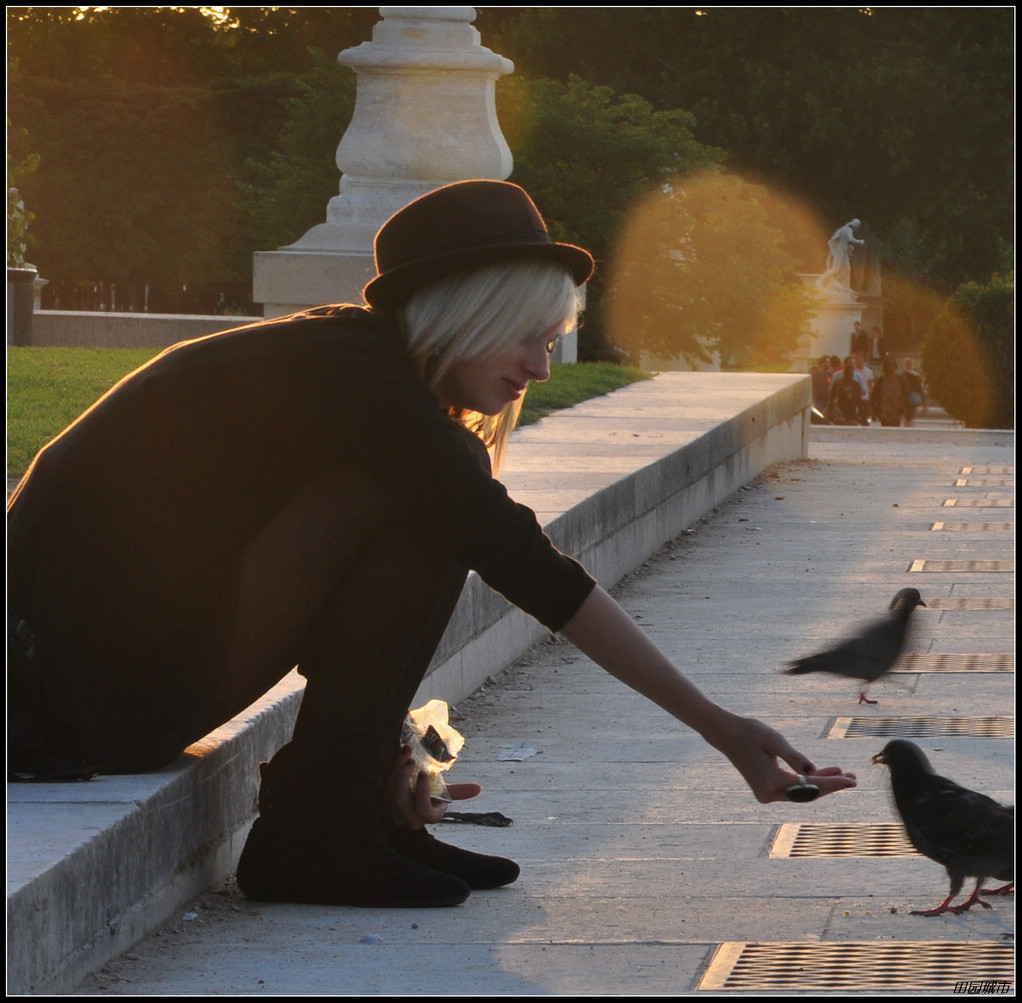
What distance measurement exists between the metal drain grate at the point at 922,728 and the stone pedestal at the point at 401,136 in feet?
24.6

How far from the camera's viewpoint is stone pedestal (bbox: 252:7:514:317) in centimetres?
1228

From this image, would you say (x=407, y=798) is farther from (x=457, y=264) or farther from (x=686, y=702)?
(x=457, y=264)

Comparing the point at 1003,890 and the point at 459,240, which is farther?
the point at 1003,890

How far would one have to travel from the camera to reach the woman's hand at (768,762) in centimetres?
297

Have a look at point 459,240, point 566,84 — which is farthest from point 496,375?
point 566,84

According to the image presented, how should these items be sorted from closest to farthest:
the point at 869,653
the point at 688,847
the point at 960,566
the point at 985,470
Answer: the point at 688,847 → the point at 869,653 → the point at 960,566 → the point at 985,470

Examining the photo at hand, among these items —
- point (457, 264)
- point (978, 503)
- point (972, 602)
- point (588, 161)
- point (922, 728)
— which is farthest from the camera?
point (588, 161)

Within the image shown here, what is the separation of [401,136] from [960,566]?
5559 mm

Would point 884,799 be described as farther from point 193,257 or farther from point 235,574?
point 193,257

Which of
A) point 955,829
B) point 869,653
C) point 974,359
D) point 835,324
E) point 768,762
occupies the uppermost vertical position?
point 768,762

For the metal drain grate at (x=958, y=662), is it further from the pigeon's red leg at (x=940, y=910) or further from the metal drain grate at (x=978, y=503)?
the metal drain grate at (x=978, y=503)

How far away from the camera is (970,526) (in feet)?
32.2

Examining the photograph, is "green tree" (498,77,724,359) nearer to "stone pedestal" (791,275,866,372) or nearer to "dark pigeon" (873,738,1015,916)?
"stone pedestal" (791,275,866,372)

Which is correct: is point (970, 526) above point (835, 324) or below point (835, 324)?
above
